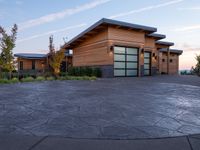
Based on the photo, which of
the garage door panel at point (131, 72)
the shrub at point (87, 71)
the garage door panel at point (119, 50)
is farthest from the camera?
the garage door panel at point (131, 72)

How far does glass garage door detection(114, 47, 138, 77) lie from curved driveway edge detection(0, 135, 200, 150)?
1236 cm

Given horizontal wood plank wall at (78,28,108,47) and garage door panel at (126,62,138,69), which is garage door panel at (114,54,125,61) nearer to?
garage door panel at (126,62,138,69)

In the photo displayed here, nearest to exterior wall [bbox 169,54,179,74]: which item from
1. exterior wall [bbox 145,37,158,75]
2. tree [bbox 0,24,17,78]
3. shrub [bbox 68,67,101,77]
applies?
exterior wall [bbox 145,37,158,75]

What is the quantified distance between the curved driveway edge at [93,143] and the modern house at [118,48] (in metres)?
11.3

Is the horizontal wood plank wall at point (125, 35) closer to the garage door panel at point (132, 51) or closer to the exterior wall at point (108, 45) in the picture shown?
the exterior wall at point (108, 45)

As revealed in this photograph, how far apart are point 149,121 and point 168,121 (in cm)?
30

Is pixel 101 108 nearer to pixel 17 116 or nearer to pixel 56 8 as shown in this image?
pixel 17 116

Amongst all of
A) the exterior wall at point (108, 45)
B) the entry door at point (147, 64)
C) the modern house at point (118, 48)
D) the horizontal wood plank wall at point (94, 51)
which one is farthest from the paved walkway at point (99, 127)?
the entry door at point (147, 64)

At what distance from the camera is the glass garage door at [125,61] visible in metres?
14.4

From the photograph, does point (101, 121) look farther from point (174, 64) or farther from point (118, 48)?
point (174, 64)

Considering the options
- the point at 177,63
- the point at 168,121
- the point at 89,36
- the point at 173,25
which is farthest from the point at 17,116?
the point at 177,63

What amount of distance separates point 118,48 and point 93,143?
12.8 meters

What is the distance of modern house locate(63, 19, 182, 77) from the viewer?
44.7 ft

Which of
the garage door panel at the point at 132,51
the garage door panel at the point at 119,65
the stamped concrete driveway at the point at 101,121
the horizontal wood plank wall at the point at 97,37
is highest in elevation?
the horizontal wood plank wall at the point at 97,37
